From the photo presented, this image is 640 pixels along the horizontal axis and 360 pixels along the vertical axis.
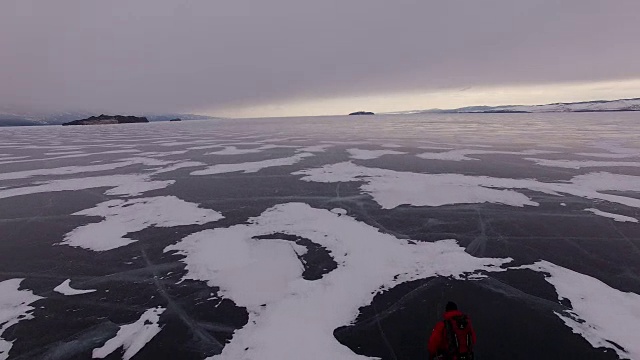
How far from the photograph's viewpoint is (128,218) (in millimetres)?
8055

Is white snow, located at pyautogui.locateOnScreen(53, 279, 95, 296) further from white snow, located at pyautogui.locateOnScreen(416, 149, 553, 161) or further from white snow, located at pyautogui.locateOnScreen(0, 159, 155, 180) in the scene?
white snow, located at pyautogui.locateOnScreen(416, 149, 553, 161)

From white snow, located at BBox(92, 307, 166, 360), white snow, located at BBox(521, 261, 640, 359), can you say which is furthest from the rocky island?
white snow, located at BBox(521, 261, 640, 359)

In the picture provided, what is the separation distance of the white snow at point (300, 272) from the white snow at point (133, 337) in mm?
944

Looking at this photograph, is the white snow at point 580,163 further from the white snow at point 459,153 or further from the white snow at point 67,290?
the white snow at point 67,290

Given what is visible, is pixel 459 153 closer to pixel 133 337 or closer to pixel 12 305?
pixel 133 337

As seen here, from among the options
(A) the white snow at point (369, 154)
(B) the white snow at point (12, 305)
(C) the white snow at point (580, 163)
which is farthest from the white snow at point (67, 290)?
(C) the white snow at point (580, 163)

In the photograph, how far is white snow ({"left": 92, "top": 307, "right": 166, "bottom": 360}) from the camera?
12.4 ft

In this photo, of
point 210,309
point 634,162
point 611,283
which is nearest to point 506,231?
point 611,283

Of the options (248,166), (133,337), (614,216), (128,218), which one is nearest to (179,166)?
(248,166)

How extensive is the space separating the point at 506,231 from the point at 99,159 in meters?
19.1

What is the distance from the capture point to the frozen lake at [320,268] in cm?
391

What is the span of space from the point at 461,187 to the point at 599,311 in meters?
5.99

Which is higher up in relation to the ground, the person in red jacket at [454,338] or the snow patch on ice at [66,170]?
the person in red jacket at [454,338]

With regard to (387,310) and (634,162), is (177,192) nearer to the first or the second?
(387,310)
